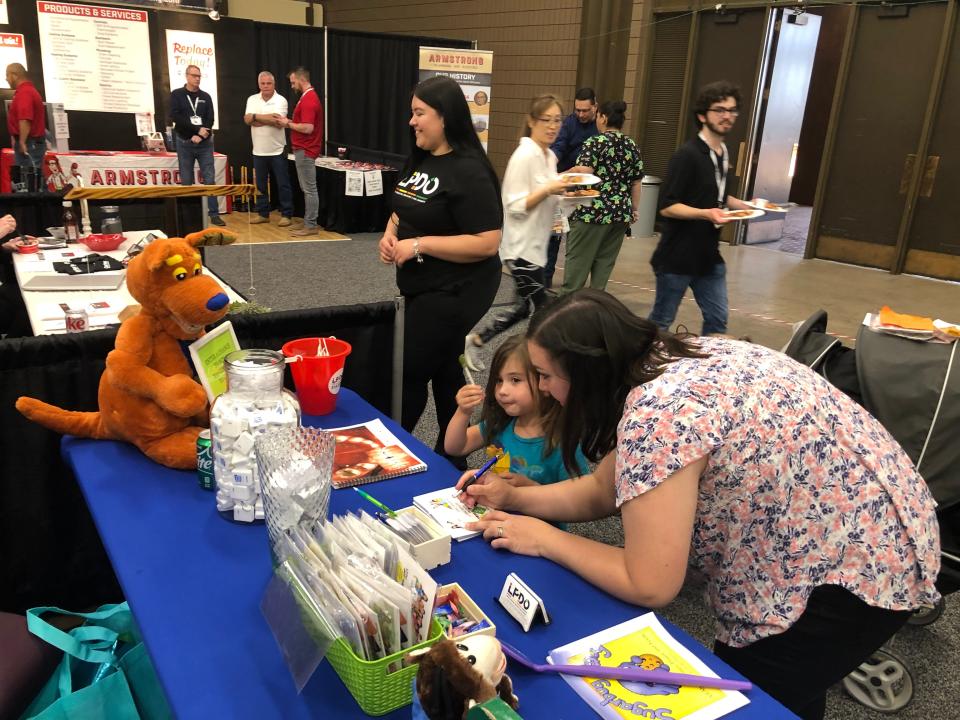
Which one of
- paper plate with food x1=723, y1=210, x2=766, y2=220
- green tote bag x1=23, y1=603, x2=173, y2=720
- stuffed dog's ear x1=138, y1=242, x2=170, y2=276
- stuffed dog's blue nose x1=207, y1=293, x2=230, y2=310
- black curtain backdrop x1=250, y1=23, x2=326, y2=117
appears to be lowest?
green tote bag x1=23, y1=603, x2=173, y2=720

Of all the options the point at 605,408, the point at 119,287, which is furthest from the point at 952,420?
the point at 119,287

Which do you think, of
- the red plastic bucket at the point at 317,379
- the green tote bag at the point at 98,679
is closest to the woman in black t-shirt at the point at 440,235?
the red plastic bucket at the point at 317,379

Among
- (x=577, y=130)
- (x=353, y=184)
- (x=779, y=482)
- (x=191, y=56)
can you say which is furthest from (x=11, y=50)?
Answer: (x=779, y=482)

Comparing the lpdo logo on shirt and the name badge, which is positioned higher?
the lpdo logo on shirt

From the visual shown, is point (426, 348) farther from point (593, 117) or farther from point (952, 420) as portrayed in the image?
point (593, 117)

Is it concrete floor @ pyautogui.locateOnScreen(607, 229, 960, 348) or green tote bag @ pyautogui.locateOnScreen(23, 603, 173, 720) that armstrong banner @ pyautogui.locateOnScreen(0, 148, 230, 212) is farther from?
green tote bag @ pyautogui.locateOnScreen(23, 603, 173, 720)

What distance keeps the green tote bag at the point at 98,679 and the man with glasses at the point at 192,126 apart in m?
6.47

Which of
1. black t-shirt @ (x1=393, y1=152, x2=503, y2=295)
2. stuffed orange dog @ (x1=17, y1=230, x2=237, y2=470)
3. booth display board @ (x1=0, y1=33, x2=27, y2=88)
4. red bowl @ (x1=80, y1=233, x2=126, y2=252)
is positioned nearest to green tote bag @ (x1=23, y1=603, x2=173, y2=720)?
stuffed orange dog @ (x1=17, y1=230, x2=237, y2=470)

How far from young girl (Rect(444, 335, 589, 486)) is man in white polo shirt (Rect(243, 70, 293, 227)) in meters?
6.31

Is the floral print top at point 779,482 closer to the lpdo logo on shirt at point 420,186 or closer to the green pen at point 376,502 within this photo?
the green pen at point 376,502

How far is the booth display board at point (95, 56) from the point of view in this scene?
8.15m

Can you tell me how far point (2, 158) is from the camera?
758cm

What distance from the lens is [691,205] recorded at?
3627 millimetres

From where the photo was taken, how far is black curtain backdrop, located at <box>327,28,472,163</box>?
31.8 ft
